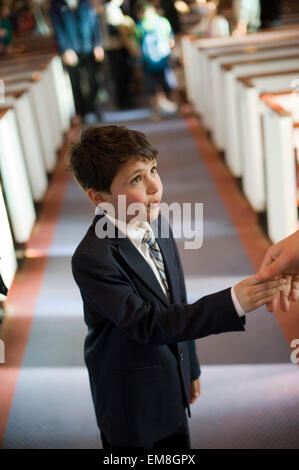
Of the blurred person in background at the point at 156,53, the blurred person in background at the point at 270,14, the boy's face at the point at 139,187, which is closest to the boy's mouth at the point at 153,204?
the boy's face at the point at 139,187

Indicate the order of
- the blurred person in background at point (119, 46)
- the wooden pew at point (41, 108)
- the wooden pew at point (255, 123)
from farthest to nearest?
1. the blurred person in background at point (119, 46)
2. the wooden pew at point (41, 108)
3. the wooden pew at point (255, 123)

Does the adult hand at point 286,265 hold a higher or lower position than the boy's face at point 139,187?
lower

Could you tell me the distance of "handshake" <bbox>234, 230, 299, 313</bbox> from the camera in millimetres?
1295

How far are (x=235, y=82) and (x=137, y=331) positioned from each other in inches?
173

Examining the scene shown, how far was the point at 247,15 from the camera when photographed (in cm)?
1093

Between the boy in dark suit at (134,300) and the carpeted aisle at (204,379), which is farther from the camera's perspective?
the carpeted aisle at (204,379)

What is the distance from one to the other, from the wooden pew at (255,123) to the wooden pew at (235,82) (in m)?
0.48

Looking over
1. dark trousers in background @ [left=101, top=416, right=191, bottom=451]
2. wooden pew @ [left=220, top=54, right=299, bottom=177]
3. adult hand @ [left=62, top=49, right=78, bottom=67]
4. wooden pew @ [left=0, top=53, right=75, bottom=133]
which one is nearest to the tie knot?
dark trousers in background @ [left=101, top=416, right=191, bottom=451]

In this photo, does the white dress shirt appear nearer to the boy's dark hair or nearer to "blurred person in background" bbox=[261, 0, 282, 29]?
the boy's dark hair

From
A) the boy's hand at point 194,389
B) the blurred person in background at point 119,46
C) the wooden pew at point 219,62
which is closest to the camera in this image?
the boy's hand at point 194,389

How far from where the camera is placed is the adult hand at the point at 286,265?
4.74ft

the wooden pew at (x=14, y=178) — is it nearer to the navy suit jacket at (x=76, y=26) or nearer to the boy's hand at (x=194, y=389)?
the boy's hand at (x=194, y=389)

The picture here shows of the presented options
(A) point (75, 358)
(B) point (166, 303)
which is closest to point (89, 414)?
(A) point (75, 358)

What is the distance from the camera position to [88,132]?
1379mm
